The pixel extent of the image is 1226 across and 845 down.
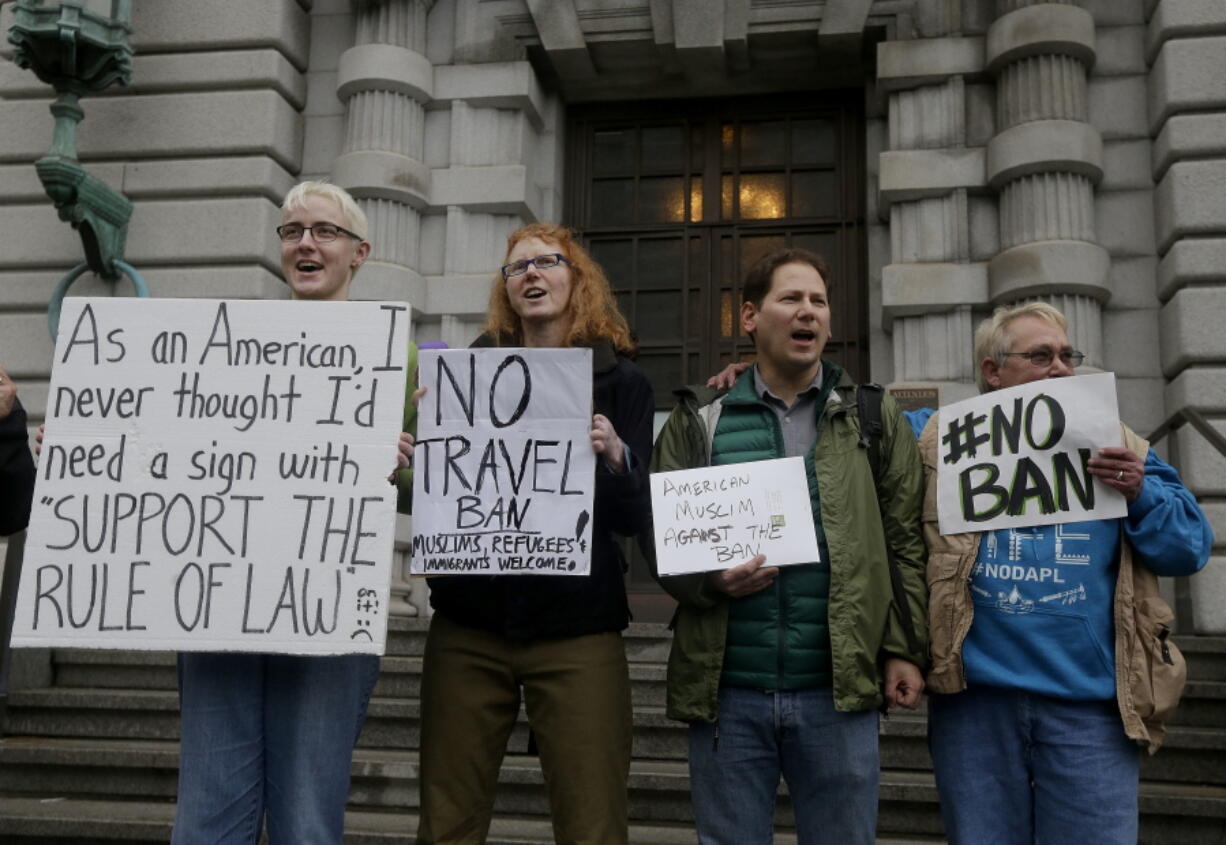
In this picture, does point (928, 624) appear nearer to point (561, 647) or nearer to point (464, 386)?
point (561, 647)

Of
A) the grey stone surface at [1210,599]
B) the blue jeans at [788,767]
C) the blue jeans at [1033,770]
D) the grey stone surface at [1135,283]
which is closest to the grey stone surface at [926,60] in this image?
the grey stone surface at [1135,283]

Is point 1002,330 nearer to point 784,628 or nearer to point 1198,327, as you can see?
point 784,628

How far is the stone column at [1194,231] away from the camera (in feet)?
24.2

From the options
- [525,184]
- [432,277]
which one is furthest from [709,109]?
[432,277]

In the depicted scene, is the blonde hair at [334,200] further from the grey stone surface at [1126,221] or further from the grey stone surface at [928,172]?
the grey stone surface at [1126,221]

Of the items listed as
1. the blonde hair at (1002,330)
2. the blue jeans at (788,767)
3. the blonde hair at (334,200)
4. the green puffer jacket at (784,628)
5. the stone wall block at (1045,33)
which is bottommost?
the blue jeans at (788,767)

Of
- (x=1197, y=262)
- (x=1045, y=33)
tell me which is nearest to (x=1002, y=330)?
(x=1197, y=262)

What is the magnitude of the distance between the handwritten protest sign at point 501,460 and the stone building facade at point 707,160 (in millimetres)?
5292

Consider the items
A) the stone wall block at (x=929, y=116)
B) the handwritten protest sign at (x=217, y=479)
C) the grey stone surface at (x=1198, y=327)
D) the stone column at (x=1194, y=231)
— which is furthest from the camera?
the stone wall block at (x=929, y=116)

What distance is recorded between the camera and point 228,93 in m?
9.11

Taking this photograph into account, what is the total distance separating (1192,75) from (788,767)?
679 centimetres

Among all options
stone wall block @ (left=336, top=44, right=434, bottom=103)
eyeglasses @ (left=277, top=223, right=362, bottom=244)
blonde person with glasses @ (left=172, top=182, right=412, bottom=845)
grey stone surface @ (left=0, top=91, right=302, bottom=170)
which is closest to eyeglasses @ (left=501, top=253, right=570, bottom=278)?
eyeglasses @ (left=277, top=223, right=362, bottom=244)

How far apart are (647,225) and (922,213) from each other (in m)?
2.30

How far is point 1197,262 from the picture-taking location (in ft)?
25.2
